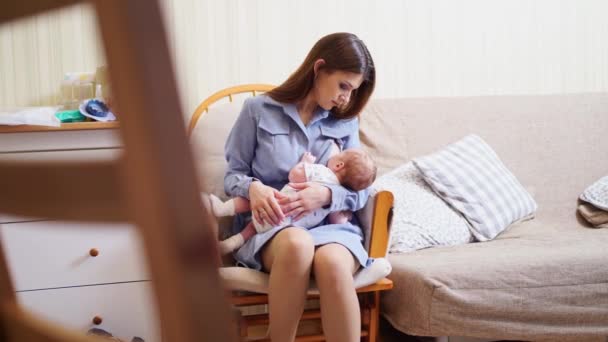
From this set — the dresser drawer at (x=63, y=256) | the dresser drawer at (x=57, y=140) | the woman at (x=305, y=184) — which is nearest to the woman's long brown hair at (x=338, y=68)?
the woman at (x=305, y=184)

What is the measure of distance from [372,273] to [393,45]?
1.28m

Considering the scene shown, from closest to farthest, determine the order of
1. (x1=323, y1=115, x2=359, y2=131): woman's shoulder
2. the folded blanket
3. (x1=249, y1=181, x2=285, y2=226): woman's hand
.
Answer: (x1=249, y1=181, x2=285, y2=226): woman's hand, (x1=323, y1=115, x2=359, y2=131): woman's shoulder, the folded blanket

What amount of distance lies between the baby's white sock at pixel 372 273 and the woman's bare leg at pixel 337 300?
0.27 feet

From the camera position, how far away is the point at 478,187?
95.0 inches

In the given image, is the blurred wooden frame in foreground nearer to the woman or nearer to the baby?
the woman

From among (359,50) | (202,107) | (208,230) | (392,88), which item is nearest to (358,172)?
(359,50)

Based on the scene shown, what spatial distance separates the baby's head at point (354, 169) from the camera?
1.86 m

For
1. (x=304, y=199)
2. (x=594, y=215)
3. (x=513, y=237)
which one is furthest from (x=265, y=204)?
(x=594, y=215)

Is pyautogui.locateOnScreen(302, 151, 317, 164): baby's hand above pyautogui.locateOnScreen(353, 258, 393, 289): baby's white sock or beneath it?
above

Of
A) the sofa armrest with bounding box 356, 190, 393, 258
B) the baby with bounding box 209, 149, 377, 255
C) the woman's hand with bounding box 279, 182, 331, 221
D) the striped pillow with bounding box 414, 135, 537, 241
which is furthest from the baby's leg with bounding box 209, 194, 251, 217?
the striped pillow with bounding box 414, 135, 537, 241

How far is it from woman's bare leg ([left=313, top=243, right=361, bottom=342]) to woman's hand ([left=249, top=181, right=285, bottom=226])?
183mm

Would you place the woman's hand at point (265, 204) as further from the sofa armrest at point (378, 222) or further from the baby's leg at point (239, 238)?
the sofa armrest at point (378, 222)

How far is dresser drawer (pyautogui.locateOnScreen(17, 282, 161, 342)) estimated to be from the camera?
77.2 inches

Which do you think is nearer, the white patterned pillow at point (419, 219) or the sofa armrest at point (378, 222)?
the sofa armrest at point (378, 222)
